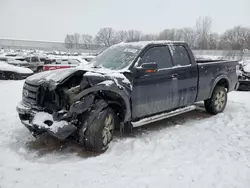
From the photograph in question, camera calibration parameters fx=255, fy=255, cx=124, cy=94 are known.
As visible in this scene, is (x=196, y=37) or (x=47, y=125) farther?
(x=196, y=37)

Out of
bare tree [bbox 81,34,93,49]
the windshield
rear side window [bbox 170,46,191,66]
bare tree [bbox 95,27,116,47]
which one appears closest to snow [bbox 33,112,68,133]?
the windshield

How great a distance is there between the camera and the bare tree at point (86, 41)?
8726cm

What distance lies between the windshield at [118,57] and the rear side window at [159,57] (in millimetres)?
208

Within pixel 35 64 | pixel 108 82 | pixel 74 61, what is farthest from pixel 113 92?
pixel 35 64

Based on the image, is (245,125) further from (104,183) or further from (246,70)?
(246,70)

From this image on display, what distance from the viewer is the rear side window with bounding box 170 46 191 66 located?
555 centimetres

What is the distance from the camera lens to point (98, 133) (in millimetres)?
4074

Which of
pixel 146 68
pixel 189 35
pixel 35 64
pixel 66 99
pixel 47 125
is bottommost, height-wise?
pixel 47 125

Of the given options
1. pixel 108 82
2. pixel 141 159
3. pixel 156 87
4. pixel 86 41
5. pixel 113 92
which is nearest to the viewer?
pixel 141 159

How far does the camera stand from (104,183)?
131 inches

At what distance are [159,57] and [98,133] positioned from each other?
2110 millimetres

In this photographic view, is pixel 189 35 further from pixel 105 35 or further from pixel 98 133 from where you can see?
pixel 98 133

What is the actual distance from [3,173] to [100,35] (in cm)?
8261

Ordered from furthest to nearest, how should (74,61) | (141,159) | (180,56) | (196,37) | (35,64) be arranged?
(196,37) < (35,64) < (74,61) < (180,56) < (141,159)
